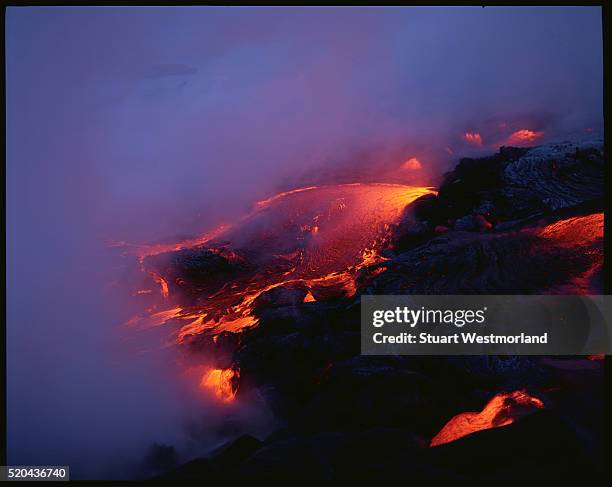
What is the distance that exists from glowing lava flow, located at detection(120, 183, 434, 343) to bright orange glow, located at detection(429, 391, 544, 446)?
2.89 ft

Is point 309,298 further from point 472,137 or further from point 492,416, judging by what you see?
point 472,137

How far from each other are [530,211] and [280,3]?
197cm

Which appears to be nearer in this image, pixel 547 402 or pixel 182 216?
pixel 547 402

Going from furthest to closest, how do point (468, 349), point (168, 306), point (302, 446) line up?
point (168, 306)
point (468, 349)
point (302, 446)

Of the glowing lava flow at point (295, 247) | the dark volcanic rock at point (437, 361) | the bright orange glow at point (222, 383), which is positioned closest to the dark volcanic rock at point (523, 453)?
the dark volcanic rock at point (437, 361)

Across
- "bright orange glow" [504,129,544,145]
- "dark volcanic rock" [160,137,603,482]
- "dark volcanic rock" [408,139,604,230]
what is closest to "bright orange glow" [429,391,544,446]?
"dark volcanic rock" [160,137,603,482]

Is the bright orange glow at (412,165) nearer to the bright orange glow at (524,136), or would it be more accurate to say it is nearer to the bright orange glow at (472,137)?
the bright orange glow at (472,137)

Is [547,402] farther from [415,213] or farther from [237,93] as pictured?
[237,93]

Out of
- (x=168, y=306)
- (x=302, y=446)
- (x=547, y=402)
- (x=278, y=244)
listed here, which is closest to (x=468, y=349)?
(x=547, y=402)

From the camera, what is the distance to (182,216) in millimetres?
2283

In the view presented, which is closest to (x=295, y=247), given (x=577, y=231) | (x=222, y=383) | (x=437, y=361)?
(x=222, y=383)

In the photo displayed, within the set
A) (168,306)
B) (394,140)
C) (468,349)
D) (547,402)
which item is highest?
(394,140)

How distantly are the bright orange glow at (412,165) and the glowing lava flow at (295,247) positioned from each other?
118 mm

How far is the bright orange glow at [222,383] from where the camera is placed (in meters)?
2.12
